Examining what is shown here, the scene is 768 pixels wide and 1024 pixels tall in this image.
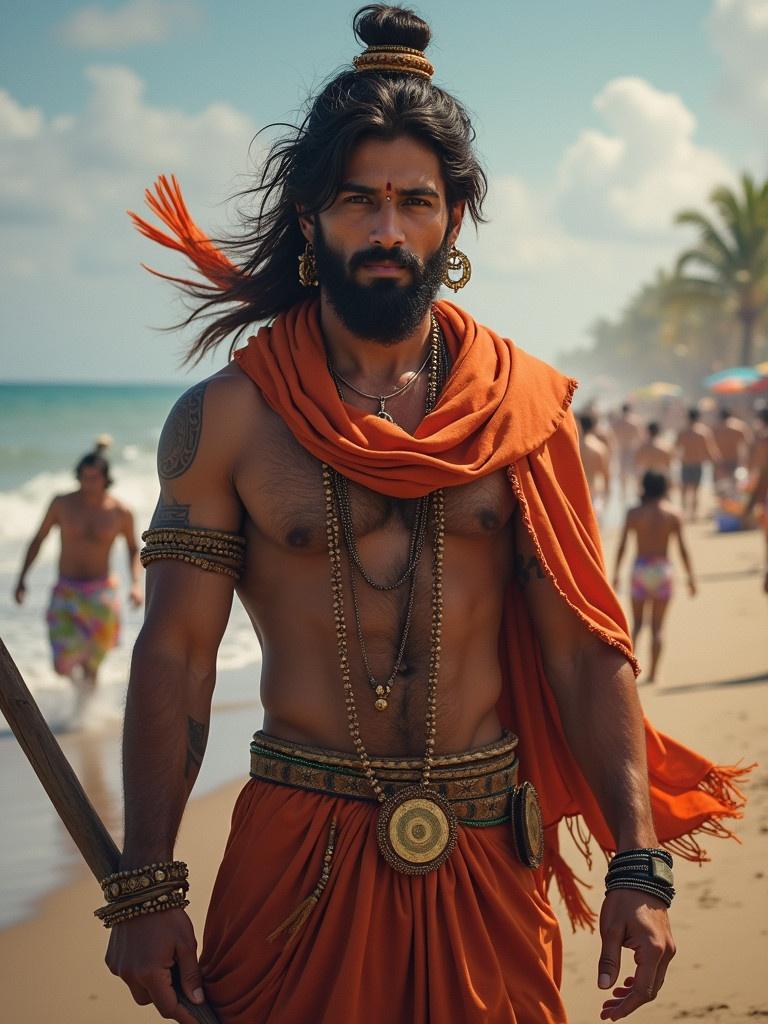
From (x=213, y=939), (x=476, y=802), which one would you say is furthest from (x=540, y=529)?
(x=213, y=939)

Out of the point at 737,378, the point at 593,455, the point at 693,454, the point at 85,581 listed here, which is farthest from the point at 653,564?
the point at 737,378

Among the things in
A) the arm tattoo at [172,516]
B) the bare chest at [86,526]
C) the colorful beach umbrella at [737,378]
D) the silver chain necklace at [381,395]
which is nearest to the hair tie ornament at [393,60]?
the silver chain necklace at [381,395]

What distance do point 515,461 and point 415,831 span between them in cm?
79

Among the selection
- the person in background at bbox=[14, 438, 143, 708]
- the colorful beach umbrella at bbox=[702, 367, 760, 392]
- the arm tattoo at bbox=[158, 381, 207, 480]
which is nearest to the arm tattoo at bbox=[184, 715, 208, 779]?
the arm tattoo at bbox=[158, 381, 207, 480]

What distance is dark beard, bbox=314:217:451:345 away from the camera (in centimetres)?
275

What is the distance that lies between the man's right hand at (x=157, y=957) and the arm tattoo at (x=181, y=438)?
87 centimetres

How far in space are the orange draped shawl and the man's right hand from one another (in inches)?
35.9

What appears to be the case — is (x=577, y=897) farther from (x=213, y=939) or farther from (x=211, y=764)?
(x=211, y=764)

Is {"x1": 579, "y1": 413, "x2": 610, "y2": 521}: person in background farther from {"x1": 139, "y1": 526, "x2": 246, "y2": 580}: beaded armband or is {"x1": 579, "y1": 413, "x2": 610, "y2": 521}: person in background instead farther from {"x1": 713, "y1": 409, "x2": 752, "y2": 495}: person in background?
{"x1": 139, "y1": 526, "x2": 246, "y2": 580}: beaded armband

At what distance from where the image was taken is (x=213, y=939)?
2.69 metres

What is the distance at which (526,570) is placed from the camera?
2.85m

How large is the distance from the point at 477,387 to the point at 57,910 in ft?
12.5

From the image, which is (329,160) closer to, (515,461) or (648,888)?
(515,461)

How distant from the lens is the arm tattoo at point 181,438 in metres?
2.68
